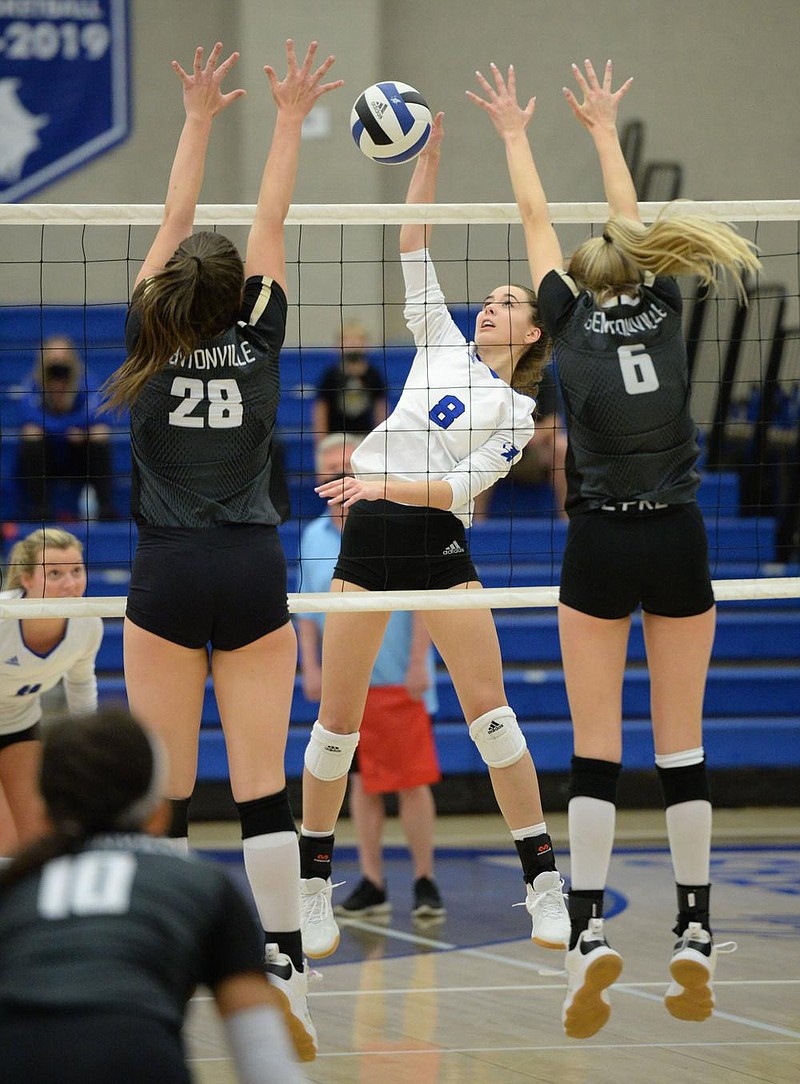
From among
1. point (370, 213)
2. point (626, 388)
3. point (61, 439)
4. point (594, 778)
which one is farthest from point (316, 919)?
point (61, 439)

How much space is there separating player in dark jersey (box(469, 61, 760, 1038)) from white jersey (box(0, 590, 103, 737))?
7.62 feet

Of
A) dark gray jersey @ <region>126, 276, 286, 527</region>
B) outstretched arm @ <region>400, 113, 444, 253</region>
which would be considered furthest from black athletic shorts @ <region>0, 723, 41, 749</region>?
outstretched arm @ <region>400, 113, 444, 253</region>

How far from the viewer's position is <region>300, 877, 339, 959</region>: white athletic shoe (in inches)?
181

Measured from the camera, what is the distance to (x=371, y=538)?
4660 millimetres

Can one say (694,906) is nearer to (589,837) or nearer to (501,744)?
(589,837)

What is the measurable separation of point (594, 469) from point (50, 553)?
2.41 m

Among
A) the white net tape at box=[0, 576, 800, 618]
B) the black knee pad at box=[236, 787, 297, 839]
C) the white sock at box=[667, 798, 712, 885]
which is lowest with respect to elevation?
the white sock at box=[667, 798, 712, 885]

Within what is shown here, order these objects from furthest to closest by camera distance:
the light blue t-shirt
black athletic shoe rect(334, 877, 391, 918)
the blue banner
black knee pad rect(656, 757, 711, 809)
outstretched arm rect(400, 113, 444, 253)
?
the blue banner < the light blue t-shirt < black athletic shoe rect(334, 877, 391, 918) < outstretched arm rect(400, 113, 444, 253) < black knee pad rect(656, 757, 711, 809)

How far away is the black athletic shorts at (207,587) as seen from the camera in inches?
149

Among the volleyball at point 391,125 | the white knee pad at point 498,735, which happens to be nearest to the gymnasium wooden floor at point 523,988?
the white knee pad at point 498,735

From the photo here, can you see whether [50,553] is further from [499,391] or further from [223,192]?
[223,192]

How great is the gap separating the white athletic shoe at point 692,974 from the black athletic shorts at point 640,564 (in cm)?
91

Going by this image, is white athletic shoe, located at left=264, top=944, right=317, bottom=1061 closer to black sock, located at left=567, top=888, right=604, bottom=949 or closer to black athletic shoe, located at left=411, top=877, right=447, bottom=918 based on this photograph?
black sock, located at left=567, top=888, right=604, bottom=949

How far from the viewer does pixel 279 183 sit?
3.97m
